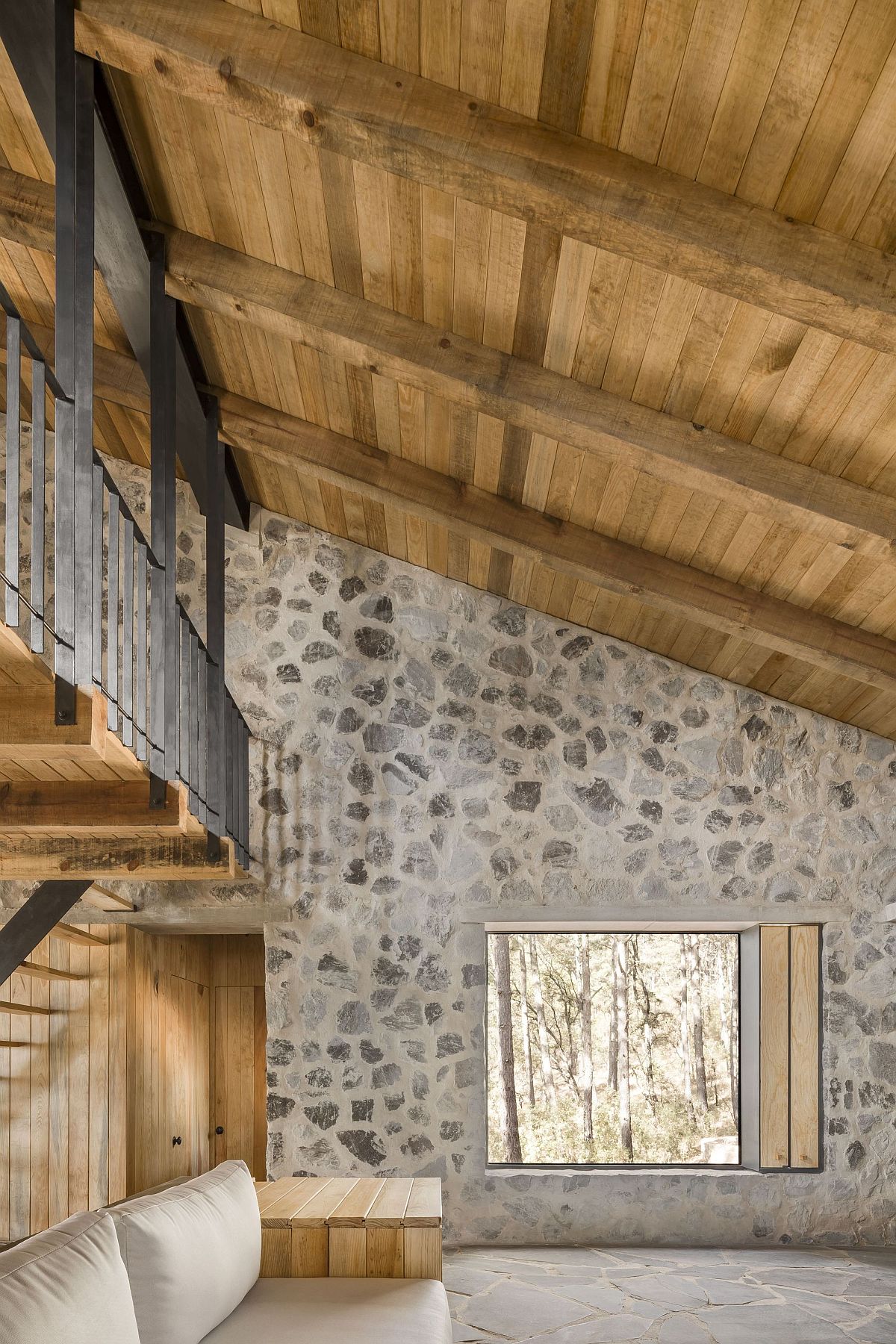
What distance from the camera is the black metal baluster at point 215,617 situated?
545 centimetres

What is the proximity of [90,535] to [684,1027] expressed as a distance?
11.7 meters

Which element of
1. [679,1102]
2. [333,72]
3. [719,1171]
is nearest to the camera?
[333,72]

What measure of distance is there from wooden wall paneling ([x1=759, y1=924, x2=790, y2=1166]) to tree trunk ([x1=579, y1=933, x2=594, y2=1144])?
6774 millimetres

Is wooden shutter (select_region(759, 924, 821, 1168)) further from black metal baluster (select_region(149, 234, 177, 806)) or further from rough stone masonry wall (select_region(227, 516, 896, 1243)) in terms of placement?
black metal baluster (select_region(149, 234, 177, 806))

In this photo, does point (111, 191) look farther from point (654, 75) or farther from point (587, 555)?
point (587, 555)

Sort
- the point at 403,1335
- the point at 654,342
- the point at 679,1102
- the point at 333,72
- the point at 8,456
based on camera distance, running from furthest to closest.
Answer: the point at 679,1102 < the point at 654,342 < the point at 333,72 < the point at 8,456 < the point at 403,1335

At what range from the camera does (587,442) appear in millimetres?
4484

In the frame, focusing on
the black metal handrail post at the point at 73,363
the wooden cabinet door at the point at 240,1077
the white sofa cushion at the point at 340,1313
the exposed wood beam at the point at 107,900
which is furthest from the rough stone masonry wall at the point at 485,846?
the black metal handrail post at the point at 73,363

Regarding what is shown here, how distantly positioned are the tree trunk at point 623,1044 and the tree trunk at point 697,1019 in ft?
2.59

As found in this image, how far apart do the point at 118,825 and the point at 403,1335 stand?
7.07 ft

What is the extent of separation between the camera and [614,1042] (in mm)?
13328

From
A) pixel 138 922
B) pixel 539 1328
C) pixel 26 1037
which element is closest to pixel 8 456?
pixel 539 1328

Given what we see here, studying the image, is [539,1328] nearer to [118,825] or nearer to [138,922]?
[118,825]

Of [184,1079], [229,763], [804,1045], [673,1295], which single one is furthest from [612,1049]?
[229,763]
